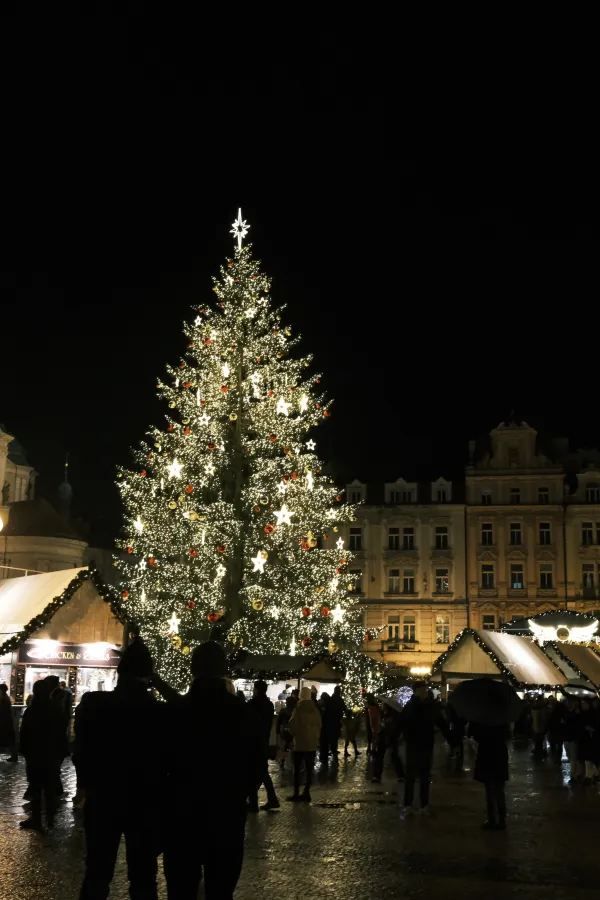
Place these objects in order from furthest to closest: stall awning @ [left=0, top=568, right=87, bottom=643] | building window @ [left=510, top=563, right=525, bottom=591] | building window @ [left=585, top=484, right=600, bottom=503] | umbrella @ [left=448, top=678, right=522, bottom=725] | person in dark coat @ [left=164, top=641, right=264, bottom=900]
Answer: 1. building window @ [left=585, top=484, right=600, bottom=503]
2. building window @ [left=510, top=563, right=525, bottom=591]
3. stall awning @ [left=0, top=568, right=87, bottom=643]
4. umbrella @ [left=448, top=678, right=522, bottom=725]
5. person in dark coat @ [left=164, top=641, right=264, bottom=900]

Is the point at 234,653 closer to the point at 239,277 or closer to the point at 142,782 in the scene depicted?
the point at 239,277

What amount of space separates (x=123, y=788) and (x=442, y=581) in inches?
2437

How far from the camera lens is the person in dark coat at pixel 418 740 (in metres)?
13.4

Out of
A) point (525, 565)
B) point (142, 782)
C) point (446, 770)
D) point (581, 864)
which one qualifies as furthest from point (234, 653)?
point (525, 565)

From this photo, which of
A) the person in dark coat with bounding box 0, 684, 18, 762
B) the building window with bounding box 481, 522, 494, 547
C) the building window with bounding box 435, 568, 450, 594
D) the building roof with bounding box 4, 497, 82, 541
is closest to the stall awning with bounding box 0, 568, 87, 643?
the person in dark coat with bounding box 0, 684, 18, 762

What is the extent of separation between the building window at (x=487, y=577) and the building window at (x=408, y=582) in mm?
4334

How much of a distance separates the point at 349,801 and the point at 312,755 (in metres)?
0.85

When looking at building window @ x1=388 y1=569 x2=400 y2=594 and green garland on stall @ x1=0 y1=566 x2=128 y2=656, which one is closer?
green garland on stall @ x1=0 y1=566 x2=128 y2=656

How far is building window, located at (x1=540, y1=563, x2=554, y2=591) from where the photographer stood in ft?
215

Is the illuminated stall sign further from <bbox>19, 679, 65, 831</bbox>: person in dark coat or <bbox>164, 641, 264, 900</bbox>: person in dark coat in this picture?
<bbox>164, 641, 264, 900</bbox>: person in dark coat

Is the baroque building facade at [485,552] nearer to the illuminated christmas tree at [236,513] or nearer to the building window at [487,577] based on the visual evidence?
the building window at [487,577]

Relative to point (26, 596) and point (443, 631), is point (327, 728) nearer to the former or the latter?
point (26, 596)

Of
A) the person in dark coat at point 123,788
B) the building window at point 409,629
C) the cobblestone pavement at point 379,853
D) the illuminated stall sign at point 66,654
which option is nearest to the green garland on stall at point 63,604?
the illuminated stall sign at point 66,654

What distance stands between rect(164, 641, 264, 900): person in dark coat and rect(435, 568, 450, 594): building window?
62.4 metres
